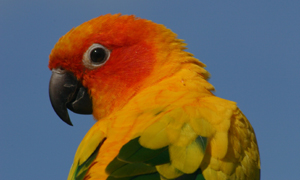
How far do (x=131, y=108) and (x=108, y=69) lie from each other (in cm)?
106

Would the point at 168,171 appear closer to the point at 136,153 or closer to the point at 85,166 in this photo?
the point at 136,153

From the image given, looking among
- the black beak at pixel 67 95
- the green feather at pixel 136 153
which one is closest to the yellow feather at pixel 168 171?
the green feather at pixel 136 153

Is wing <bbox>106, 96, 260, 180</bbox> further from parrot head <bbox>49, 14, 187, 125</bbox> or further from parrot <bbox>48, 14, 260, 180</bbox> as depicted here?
parrot head <bbox>49, 14, 187, 125</bbox>

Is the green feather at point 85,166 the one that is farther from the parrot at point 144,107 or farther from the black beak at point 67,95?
the black beak at point 67,95

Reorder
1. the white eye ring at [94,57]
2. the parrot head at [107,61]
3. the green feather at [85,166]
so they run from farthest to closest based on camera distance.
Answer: the white eye ring at [94,57] → the parrot head at [107,61] → the green feather at [85,166]

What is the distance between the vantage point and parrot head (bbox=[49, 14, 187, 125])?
4559 millimetres

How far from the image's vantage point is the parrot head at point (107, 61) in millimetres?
4559

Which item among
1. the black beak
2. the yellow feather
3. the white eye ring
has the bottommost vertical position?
the yellow feather

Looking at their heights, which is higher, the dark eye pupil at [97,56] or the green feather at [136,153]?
the dark eye pupil at [97,56]

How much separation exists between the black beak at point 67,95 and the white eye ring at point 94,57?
280 mm

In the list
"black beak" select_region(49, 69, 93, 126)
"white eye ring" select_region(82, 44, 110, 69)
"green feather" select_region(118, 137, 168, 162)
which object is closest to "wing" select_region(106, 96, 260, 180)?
"green feather" select_region(118, 137, 168, 162)

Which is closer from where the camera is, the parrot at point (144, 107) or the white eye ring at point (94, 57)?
the parrot at point (144, 107)

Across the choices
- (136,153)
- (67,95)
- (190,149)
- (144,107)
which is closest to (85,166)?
(136,153)

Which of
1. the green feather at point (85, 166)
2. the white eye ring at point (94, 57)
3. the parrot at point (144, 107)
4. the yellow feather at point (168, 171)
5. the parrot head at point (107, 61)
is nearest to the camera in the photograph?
the yellow feather at point (168, 171)
